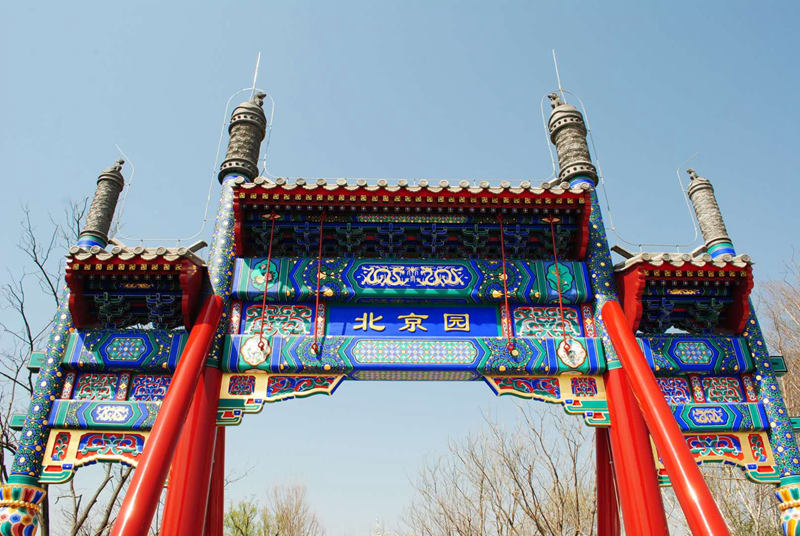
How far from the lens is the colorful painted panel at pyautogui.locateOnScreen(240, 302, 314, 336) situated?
6.73 m

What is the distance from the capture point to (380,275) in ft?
23.3

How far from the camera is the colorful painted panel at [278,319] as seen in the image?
6.73 metres

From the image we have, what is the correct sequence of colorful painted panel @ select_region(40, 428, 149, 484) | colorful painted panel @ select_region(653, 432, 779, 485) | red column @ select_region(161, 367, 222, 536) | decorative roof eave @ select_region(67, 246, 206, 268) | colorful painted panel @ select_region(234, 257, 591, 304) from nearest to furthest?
1. red column @ select_region(161, 367, 222, 536)
2. colorful painted panel @ select_region(40, 428, 149, 484)
3. colorful painted panel @ select_region(653, 432, 779, 485)
4. decorative roof eave @ select_region(67, 246, 206, 268)
5. colorful painted panel @ select_region(234, 257, 591, 304)

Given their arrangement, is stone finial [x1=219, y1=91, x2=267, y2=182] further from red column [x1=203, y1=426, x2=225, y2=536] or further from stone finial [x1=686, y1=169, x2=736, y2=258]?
stone finial [x1=686, y1=169, x2=736, y2=258]

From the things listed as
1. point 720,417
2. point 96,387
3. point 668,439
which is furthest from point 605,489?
point 96,387

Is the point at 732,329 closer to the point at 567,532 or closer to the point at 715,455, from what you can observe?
A: the point at 715,455

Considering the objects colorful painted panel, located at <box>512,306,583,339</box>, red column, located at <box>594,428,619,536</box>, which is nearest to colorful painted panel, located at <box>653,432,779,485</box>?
red column, located at <box>594,428,619,536</box>

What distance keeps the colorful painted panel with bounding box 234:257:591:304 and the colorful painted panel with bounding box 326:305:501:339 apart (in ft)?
0.40

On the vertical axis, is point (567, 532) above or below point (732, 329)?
below

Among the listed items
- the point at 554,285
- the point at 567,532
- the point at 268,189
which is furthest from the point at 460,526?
the point at 268,189

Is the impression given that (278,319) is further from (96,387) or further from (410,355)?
(96,387)

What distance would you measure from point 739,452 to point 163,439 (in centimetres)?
578

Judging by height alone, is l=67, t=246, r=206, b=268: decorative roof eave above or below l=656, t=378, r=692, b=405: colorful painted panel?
above

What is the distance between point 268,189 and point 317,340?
194 centimetres
